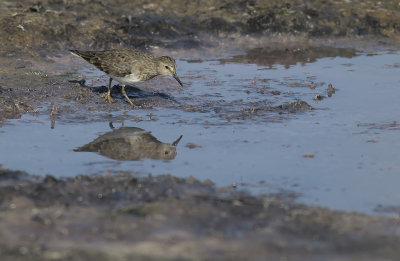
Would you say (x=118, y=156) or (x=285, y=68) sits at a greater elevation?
(x=285, y=68)

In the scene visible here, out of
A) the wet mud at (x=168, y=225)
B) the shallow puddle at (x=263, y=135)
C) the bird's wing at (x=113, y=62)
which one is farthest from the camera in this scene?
the bird's wing at (x=113, y=62)

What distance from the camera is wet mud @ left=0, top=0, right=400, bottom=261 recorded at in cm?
741

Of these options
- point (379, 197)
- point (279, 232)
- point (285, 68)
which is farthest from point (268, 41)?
point (279, 232)

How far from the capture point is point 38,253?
7.04 metres

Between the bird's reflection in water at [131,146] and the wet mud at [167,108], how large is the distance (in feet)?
0.06

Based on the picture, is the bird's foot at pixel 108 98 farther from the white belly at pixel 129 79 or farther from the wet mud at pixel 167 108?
the white belly at pixel 129 79

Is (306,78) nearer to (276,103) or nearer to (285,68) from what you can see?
(285,68)

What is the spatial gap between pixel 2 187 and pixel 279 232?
12.7ft

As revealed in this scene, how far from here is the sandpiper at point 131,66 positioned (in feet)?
44.4

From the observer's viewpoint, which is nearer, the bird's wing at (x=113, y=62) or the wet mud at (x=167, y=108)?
the wet mud at (x=167, y=108)

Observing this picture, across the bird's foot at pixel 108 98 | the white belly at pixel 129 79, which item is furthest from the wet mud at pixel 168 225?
the bird's foot at pixel 108 98

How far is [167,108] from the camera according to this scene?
1360cm

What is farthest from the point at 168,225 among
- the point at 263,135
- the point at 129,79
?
the point at 129,79

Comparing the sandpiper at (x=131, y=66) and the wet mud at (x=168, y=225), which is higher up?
the sandpiper at (x=131, y=66)
